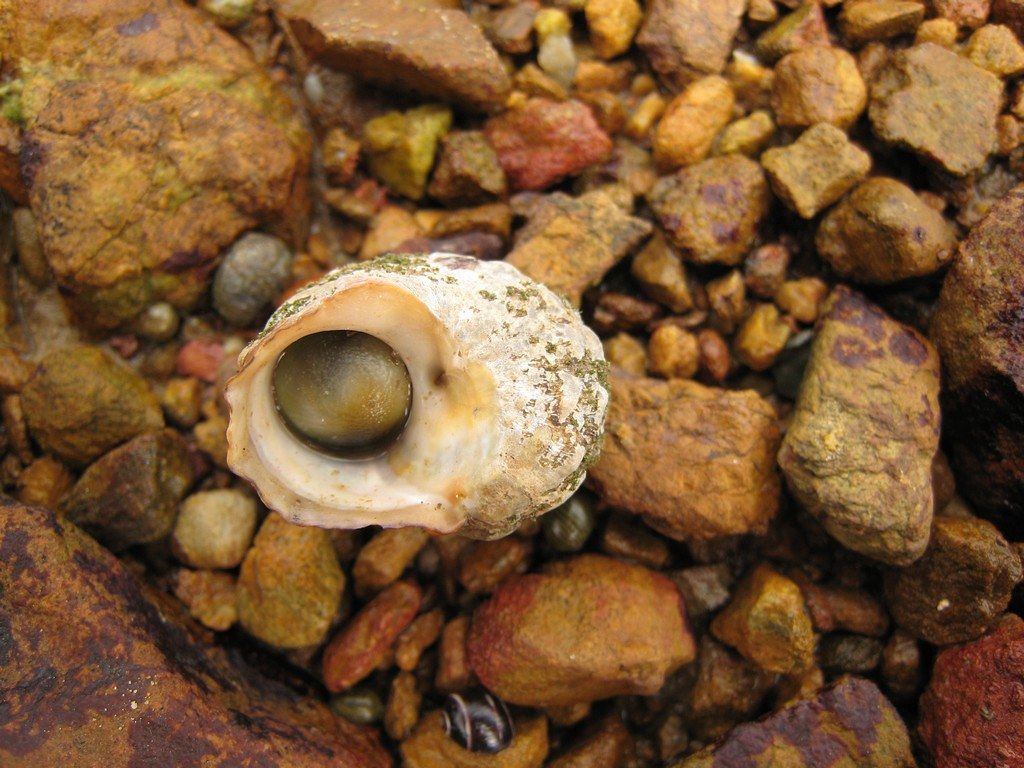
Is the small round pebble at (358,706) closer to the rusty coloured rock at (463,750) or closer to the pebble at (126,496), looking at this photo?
the rusty coloured rock at (463,750)

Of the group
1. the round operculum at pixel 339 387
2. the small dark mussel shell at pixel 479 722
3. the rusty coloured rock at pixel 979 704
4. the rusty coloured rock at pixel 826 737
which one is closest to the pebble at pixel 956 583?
the rusty coloured rock at pixel 979 704

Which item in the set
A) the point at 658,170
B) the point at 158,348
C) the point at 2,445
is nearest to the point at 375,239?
the point at 158,348

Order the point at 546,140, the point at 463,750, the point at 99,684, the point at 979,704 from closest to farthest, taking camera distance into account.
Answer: the point at 99,684 → the point at 979,704 → the point at 463,750 → the point at 546,140

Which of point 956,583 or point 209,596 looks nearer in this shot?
point 956,583

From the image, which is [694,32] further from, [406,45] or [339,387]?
[339,387]

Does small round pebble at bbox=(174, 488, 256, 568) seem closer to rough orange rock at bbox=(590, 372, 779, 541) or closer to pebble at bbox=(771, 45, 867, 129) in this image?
rough orange rock at bbox=(590, 372, 779, 541)

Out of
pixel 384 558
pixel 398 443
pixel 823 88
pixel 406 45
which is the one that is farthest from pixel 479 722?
pixel 823 88
